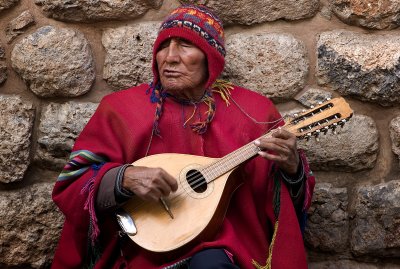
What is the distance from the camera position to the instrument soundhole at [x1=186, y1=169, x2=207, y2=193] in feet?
8.76

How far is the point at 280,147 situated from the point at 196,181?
1.06ft

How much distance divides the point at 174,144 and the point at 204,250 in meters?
0.46

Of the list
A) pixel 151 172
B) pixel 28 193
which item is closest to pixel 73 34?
pixel 28 193

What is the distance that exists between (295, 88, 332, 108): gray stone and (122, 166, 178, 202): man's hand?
85 cm

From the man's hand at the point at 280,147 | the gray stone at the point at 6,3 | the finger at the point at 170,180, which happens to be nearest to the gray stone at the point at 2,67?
the gray stone at the point at 6,3

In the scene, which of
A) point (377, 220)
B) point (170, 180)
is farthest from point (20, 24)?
point (377, 220)

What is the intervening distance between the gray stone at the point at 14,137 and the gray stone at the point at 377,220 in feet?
4.68

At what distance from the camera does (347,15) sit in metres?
3.13

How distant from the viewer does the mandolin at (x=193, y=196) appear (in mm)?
2582

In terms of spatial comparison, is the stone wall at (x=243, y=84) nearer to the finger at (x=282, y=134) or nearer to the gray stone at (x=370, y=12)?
the gray stone at (x=370, y=12)

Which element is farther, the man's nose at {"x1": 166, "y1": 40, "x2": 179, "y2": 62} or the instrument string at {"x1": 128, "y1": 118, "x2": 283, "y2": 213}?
the man's nose at {"x1": 166, "y1": 40, "x2": 179, "y2": 62}

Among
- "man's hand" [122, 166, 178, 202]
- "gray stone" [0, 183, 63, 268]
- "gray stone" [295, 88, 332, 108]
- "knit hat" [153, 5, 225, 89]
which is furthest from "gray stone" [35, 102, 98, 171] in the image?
"gray stone" [295, 88, 332, 108]

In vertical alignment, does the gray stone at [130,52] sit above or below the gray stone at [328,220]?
above

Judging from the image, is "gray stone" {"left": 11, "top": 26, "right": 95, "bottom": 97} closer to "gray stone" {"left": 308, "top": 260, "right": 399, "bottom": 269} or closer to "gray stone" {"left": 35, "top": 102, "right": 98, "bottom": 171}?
"gray stone" {"left": 35, "top": 102, "right": 98, "bottom": 171}
